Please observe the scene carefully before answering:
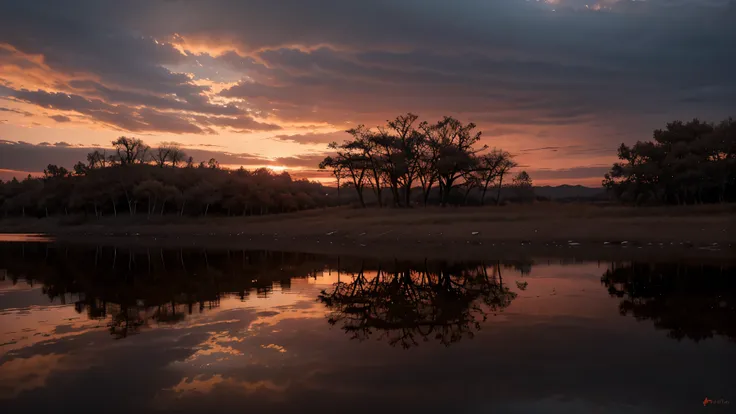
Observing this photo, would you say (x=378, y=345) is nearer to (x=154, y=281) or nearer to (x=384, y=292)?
(x=384, y=292)

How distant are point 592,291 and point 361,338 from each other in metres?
8.87

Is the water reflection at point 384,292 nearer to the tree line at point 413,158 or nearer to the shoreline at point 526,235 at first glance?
the shoreline at point 526,235

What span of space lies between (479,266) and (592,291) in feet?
22.6

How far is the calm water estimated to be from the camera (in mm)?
6492

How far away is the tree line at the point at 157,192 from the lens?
95.6 meters

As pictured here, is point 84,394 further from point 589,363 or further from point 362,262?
point 362,262

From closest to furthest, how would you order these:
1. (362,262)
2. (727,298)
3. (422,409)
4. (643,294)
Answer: (422,409)
(727,298)
(643,294)
(362,262)

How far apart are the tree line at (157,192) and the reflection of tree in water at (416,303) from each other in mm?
84399

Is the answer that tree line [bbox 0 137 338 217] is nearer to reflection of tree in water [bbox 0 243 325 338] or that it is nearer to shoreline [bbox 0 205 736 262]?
shoreline [bbox 0 205 736 262]

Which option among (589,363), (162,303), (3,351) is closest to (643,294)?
(589,363)

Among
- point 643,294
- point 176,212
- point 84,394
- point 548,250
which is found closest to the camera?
point 84,394

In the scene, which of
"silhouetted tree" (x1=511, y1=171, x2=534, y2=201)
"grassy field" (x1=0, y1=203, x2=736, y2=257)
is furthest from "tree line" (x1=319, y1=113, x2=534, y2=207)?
"silhouetted tree" (x1=511, y1=171, x2=534, y2=201)

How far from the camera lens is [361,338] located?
9633mm

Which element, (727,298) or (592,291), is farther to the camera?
(592,291)
